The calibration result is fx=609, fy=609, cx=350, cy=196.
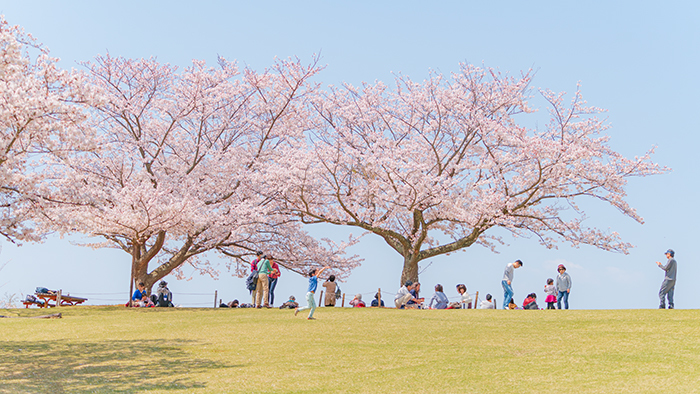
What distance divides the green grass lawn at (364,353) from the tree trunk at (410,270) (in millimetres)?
7571

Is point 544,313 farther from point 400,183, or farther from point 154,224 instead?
point 154,224

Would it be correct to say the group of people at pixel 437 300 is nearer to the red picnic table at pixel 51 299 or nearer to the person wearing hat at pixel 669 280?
the person wearing hat at pixel 669 280

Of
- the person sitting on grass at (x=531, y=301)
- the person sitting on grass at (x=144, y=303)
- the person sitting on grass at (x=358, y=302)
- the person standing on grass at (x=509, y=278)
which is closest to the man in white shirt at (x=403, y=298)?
the person sitting on grass at (x=358, y=302)

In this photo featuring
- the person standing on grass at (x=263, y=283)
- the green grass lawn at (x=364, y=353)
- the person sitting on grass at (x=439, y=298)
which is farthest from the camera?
the person standing on grass at (x=263, y=283)

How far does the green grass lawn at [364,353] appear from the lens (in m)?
9.57

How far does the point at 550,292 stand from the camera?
2006cm

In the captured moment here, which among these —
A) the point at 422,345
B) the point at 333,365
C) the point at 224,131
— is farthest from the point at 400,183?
the point at 333,365

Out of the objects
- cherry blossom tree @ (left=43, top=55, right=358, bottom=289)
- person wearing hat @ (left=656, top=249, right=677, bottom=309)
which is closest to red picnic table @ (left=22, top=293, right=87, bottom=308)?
cherry blossom tree @ (left=43, top=55, right=358, bottom=289)

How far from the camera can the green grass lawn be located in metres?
9.57

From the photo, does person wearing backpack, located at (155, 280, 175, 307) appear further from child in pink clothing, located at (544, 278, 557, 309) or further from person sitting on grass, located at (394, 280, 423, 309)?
child in pink clothing, located at (544, 278, 557, 309)

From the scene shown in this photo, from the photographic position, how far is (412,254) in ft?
84.7

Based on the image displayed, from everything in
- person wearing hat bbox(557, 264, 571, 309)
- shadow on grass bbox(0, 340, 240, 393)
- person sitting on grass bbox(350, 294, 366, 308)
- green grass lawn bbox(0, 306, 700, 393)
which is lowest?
shadow on grass bbox(0, 340, 240, 393)

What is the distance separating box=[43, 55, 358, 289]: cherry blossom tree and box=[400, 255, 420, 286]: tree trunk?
3765mm

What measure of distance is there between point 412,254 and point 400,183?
3.40m
